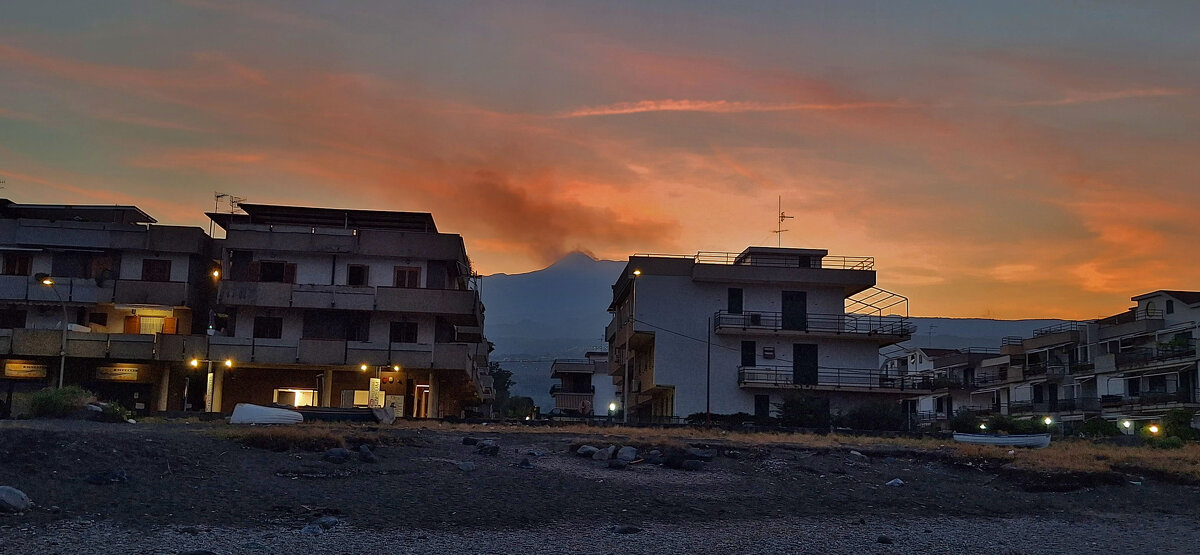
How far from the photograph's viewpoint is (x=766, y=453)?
97.6 ft

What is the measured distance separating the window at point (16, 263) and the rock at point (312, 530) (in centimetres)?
4991

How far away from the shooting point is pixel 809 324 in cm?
6488

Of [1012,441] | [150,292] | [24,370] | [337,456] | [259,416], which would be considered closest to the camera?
[337,456]

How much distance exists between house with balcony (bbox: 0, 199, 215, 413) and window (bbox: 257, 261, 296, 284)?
383cm

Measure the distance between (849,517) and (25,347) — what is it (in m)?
49.0

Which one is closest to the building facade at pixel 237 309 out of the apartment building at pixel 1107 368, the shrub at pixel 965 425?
the shrub at pixel 965 425

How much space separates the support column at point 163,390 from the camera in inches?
2293

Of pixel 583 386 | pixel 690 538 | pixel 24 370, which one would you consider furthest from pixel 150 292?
pixel 583 386

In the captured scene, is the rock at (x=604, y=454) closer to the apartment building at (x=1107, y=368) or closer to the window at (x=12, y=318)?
the window at (x=12, y=318)

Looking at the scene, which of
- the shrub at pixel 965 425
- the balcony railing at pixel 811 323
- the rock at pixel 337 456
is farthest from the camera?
the balcony railing at pixel 811 323

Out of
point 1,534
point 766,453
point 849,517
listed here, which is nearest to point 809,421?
point 766,453

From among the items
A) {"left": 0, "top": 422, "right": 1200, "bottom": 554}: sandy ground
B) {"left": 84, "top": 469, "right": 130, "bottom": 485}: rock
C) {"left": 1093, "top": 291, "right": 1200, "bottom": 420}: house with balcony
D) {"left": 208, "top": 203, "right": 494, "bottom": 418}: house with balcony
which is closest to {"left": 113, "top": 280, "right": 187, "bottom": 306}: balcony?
{"left": 208, "top": 203, "right": 494, "bottom": 418}: house with balcony

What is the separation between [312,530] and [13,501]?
442 cm

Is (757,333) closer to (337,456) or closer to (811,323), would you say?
(811,323)
